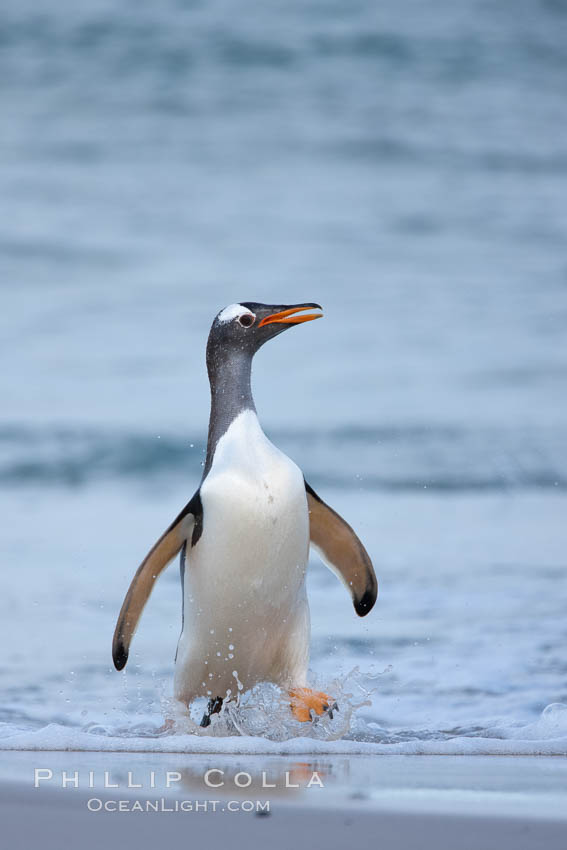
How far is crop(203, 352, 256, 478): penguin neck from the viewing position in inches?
135

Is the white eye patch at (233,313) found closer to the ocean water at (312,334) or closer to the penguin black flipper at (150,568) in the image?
the penguin black flipper at (150,568)

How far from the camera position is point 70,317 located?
50.1 ft

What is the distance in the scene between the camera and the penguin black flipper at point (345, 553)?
3.68m

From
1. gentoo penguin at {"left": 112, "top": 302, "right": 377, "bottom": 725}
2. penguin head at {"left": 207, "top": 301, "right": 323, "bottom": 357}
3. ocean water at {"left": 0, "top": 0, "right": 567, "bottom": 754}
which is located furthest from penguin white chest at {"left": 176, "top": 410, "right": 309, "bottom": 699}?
penguin head at {"left": 207, "top": 301, "right": 323, "bottom": 357}

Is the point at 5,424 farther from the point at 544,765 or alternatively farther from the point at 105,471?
the point at 544,765

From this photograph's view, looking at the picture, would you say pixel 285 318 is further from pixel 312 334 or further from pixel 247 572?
pixel 312 334

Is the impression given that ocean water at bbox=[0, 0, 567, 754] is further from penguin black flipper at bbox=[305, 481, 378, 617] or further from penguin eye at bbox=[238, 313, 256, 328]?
penguin eye at bbox=[238, 313, 256, 328]

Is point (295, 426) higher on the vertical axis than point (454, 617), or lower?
lower

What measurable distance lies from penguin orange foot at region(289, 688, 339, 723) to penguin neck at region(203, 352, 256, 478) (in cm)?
66

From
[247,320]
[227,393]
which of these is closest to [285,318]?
[247,320]

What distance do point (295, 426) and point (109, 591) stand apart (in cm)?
579

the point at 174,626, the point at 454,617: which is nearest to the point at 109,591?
the point at 174,626

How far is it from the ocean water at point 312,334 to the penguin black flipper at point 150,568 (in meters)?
0.26

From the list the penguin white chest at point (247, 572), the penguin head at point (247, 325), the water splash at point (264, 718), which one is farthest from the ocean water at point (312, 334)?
the penguin head at point (247, 325)
